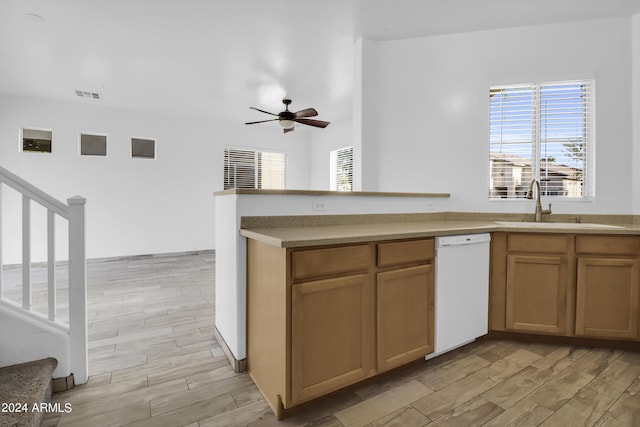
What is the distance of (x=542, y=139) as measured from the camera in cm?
307

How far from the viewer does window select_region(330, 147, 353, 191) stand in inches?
276

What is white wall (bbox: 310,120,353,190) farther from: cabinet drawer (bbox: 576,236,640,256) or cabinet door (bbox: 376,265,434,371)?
cabinet door (bbox: 376,265,434,371)

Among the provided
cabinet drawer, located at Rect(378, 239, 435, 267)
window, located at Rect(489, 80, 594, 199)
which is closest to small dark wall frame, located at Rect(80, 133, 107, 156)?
cabinet drawer, located at Rect(378, 239, 435, 267)

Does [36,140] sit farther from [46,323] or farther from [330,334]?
[330,334]

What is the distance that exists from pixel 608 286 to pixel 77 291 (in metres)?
3.66

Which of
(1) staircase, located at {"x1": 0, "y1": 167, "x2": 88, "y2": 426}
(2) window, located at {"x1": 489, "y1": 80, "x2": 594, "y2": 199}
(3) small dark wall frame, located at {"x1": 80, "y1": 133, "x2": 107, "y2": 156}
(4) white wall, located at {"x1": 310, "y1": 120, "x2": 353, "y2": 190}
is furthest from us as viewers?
(4) white wall, located at {"x1": 310, "y1": 120, "x2": 353, "y2": 190}

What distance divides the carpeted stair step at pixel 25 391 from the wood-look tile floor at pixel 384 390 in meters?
0.17

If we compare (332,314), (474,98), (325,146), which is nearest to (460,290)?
(332,314)

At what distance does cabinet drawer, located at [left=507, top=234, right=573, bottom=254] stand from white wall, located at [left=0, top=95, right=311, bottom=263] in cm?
577

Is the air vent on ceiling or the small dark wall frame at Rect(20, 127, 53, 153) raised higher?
the air vent on ceiling

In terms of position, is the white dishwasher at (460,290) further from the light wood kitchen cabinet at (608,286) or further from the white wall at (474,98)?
the white wall at (474,98)

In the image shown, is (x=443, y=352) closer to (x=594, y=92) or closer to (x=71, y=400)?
(x=71, y=400)

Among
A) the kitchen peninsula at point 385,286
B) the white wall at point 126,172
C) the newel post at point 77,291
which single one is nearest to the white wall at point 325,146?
the white wall at point 126,172

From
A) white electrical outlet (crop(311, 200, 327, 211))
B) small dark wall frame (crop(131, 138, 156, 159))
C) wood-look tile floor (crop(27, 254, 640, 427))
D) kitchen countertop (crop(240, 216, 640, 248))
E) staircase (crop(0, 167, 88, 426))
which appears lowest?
wood-look tile floor (crop(27, 254, 640, 427))
